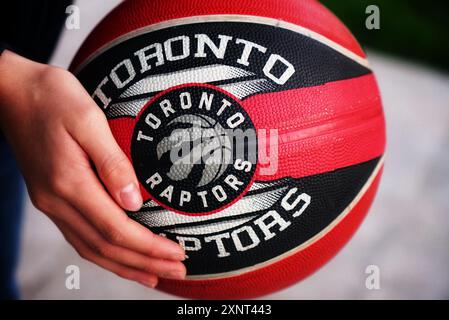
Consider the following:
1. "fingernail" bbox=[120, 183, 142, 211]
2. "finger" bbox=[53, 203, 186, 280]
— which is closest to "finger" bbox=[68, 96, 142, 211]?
"fingernail" bbox=[120, 183, 142, 211]

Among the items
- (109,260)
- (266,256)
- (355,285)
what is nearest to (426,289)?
(355,285)

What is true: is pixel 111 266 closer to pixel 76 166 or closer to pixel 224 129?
pixel 76 166

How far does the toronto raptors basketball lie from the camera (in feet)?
3.04

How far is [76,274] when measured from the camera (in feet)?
4.59

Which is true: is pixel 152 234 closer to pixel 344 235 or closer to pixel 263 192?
pixel 263 192

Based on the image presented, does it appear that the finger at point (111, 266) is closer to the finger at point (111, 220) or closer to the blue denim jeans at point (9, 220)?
the finger at point (111, 220)

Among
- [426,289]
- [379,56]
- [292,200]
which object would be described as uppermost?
[379,56]

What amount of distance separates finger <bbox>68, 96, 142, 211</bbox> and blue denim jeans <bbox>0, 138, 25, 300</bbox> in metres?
0.53

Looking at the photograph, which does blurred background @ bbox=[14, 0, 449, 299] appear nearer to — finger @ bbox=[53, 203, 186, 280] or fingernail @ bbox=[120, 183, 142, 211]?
finger @ bbox=[53, 203, 186, 280]

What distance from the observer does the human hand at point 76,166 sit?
906mm

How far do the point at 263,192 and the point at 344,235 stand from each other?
0.76 ft

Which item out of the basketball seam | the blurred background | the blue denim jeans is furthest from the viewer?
the blurred background
